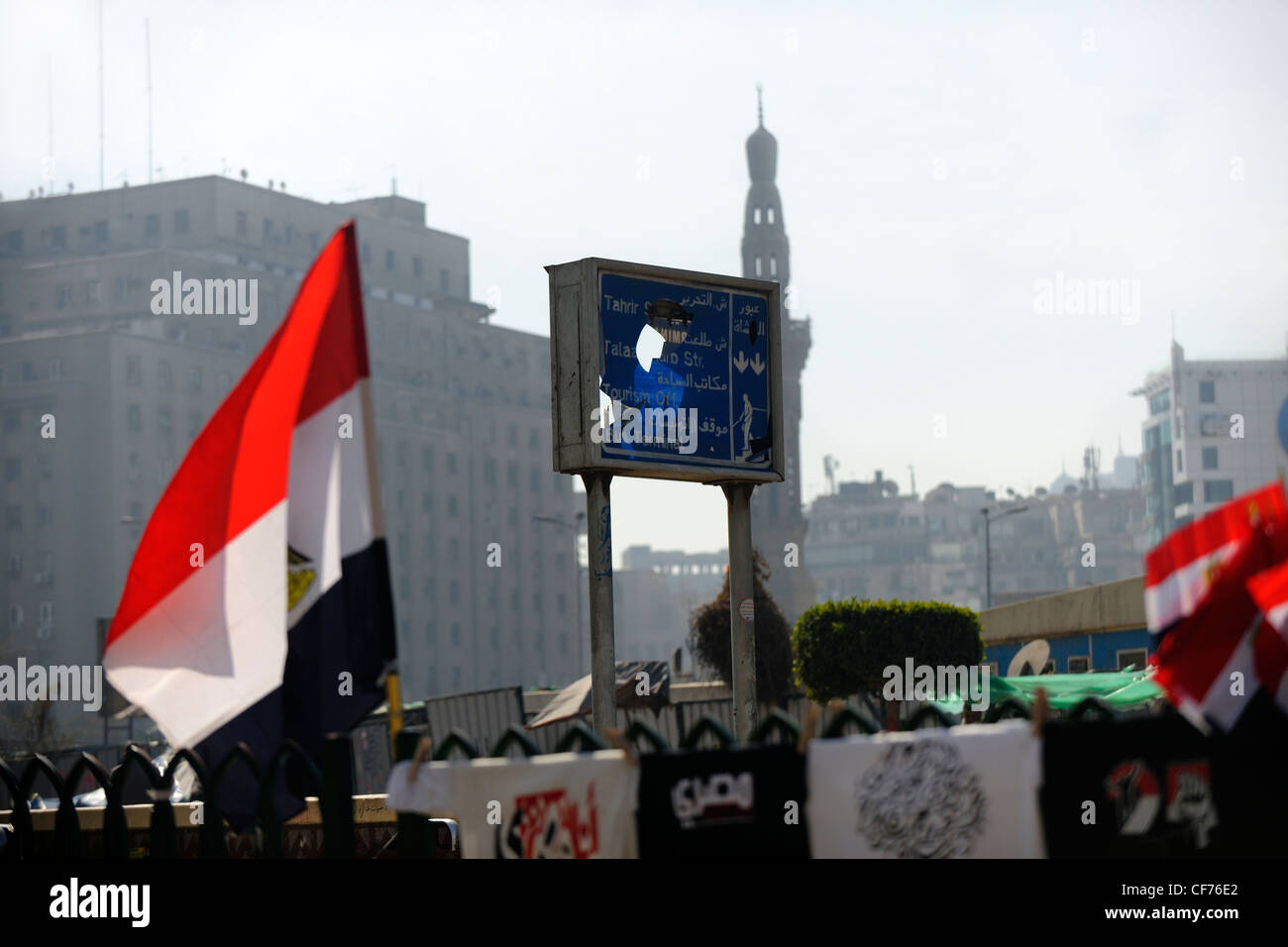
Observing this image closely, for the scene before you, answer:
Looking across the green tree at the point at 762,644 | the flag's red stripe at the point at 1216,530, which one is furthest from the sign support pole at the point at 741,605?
the green tree at the point at 762,644

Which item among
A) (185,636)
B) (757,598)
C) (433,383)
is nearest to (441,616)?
(433,383)

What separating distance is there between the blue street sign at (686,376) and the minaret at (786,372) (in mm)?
135067

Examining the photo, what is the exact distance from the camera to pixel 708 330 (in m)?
18.9

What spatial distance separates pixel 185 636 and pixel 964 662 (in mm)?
27647

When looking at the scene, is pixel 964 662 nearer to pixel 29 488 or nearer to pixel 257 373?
pixel 257 373

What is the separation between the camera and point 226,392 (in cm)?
12350

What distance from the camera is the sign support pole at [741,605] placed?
19.5 metres

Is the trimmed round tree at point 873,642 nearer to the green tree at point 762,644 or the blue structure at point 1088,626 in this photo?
the blue structure at point 1088,626

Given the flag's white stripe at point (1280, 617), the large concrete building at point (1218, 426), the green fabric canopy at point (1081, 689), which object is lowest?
the green fabric canopy at point (1081, 689)

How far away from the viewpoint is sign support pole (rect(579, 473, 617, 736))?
18.0 metres

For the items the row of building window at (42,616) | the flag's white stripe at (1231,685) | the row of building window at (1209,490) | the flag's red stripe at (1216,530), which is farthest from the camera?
the row of building window at (1209,490)

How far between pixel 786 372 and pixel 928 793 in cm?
15546

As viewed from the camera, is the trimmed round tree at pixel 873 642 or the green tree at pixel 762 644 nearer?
the trimmed round tree at pixel 873 642

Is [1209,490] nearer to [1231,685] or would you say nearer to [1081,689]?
[1081,689]
